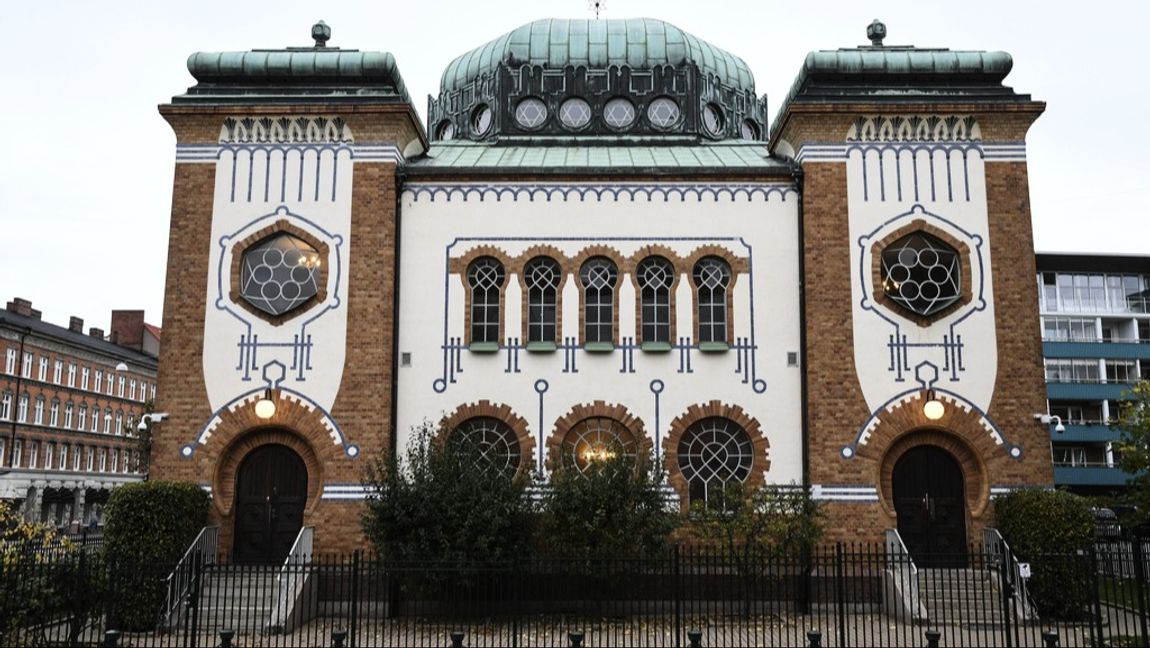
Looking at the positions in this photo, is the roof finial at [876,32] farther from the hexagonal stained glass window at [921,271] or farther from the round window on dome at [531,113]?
the round window on dome at [531,113]

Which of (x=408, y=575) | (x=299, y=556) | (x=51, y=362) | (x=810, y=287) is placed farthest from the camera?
(x=51, y=362)

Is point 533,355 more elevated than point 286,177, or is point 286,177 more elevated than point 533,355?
point 286,177

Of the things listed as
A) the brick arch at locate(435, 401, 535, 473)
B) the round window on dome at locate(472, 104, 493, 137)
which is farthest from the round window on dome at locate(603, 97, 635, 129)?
the brick arch at locate(435, 401, 535, 473)

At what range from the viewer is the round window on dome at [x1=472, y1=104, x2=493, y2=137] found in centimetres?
2370

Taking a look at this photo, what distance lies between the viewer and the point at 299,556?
17.7 meters

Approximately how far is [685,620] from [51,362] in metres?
47.1

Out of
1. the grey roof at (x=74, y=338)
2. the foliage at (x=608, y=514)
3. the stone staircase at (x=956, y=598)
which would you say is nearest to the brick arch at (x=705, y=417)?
the foliage at (x=608, y=514)

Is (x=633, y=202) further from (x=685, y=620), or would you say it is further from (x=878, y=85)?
(x=685, y=620)

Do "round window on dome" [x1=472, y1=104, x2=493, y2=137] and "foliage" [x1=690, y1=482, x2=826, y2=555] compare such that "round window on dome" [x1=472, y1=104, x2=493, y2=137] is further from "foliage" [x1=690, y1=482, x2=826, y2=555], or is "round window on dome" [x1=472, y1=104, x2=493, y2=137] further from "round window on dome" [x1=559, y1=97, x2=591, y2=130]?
"foliage" [x1=690, y1=482, x2=826, y2=555]

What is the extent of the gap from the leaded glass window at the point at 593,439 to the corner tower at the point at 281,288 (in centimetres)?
341

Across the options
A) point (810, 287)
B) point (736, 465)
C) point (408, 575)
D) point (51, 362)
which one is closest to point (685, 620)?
point (736, 465)

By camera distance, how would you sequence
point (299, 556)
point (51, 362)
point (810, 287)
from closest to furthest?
point (299, 556) < point (810, 287) < point (51, 362)

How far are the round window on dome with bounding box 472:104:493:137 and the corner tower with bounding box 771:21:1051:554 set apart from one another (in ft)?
24.1

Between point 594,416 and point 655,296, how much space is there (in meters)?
2.58
